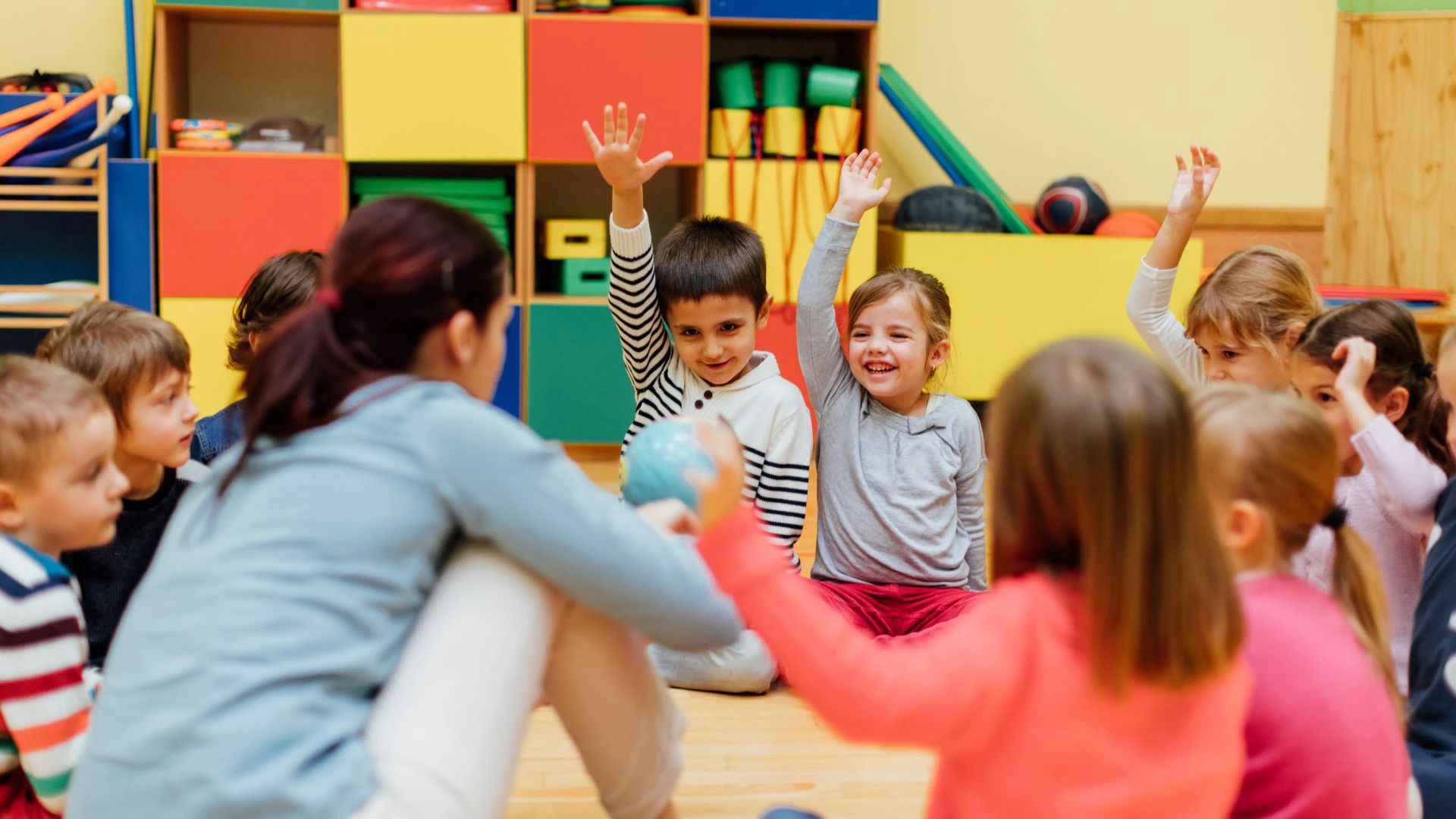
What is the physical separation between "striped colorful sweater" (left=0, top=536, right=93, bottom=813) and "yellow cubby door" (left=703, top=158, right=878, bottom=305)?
2.67 meters

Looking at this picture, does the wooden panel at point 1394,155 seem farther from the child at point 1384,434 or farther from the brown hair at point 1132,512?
the brown hair at point 1132,512

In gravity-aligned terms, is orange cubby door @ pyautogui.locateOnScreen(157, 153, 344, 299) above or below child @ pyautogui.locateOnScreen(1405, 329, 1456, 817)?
above

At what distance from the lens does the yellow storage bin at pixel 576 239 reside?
3840 mm

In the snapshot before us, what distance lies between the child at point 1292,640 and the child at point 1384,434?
0.47m

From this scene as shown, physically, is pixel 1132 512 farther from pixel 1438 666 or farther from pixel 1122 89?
pixel 1122 89

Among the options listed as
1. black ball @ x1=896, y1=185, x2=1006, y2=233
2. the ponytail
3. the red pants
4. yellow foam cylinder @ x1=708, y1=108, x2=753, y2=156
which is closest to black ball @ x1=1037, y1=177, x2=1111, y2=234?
black ball @ x1=896, y1=185, x2=1006, y2=233

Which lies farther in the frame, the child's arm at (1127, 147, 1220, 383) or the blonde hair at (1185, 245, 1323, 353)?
the child's arm at (1127, 147, 1220, 383)

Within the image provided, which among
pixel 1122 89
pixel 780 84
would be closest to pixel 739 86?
pixel 780 84

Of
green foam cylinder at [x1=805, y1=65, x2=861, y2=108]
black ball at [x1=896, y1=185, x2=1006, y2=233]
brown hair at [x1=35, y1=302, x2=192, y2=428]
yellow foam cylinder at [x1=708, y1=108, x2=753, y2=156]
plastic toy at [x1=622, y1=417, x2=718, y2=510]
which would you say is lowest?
plastic toy at [x1=622, y1=417, x2=718, y2=510]

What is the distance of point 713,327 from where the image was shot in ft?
7.25

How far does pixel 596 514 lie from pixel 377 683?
22 centimetres

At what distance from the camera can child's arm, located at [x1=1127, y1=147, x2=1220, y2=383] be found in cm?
230

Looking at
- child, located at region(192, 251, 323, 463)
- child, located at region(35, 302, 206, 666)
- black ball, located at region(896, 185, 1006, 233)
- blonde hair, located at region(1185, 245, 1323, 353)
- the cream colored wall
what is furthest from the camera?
the cream colored wall

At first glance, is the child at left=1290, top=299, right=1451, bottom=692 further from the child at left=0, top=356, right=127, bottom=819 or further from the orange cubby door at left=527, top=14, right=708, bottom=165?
the orange cubby door at left=527, top=14, right=708, bottom=165
